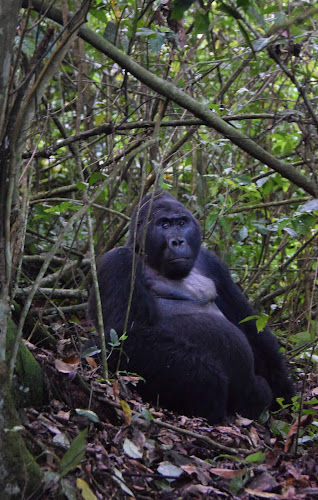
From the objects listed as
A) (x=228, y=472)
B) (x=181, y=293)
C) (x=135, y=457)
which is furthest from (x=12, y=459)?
(x=181, y=293)

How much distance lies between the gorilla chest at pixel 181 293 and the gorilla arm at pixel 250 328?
9.1 inches

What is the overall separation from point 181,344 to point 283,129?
333cm

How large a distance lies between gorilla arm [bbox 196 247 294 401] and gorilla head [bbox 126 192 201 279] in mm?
401

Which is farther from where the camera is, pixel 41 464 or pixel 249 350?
pixel 249 350

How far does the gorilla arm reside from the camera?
4.81 meters

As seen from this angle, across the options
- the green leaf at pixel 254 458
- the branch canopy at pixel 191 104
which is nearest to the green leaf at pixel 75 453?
the green leaf at pixel 254 458

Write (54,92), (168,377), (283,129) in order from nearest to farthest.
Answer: (168,377) → (283,129) → (54,92)

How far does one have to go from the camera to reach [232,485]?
2750mm

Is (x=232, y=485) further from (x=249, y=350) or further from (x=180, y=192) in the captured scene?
→ (x=180, y=192)

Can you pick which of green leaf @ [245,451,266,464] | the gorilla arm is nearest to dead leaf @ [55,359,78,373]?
green leaf @ [245,451,266,464]

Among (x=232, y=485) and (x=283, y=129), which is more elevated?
(x=283, y=129)

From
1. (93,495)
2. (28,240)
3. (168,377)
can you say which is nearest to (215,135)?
(28,240)

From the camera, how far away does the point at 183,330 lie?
14.1 feet

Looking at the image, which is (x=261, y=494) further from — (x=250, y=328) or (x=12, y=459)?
(x=250, y=328)
